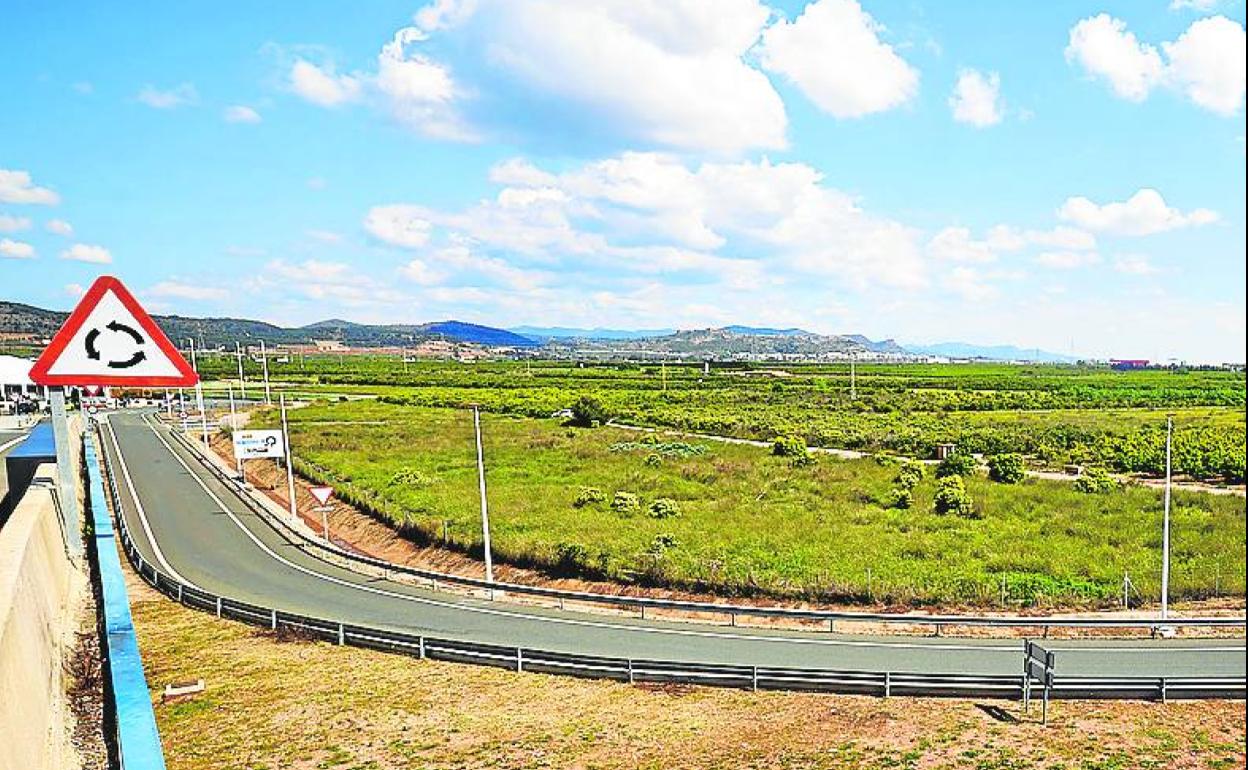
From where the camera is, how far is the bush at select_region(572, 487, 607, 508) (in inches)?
1742

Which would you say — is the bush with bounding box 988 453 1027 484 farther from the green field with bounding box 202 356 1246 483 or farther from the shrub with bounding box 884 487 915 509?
the green field with bounding box 202 356 1246 483

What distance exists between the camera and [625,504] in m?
42.5

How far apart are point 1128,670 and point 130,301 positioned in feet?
84.3

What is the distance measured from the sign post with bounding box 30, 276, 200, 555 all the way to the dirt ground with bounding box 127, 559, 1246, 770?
45.2 feet

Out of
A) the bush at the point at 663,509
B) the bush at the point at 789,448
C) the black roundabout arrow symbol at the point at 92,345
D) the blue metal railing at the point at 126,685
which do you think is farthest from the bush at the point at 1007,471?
the black roundabout arrow symbol at the point at 92,345

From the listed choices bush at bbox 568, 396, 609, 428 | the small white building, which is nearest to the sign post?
the small white building

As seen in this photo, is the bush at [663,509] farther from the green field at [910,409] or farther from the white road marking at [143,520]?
the green field at [910,409]

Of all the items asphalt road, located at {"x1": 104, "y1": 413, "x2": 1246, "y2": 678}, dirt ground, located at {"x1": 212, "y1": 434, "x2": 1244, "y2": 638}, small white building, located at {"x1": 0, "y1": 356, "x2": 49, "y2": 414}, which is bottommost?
dirt ground, located at {"x1": 212, "y1": 434, "x2": 1244, "y2": 638}

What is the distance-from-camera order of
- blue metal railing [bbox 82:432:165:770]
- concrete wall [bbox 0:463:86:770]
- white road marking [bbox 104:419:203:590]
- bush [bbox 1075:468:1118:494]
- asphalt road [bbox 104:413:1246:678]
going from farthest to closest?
bush [bbox 1075:468:1118:494], white road marking [bbox 104:419:203:590], asphalt road [bbox 104:413:1246:678], concrete wall [bbox 0:463:86:770], blue metal railing [bbox 82:432:165:770]

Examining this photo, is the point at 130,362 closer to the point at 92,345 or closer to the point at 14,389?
the point at 92,345

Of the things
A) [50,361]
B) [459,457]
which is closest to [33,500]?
[50,361]

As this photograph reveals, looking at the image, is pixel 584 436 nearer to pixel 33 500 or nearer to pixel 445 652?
pixel 445 652

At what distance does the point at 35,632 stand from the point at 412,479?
4608 centimetres

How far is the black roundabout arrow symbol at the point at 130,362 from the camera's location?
5.38 m
